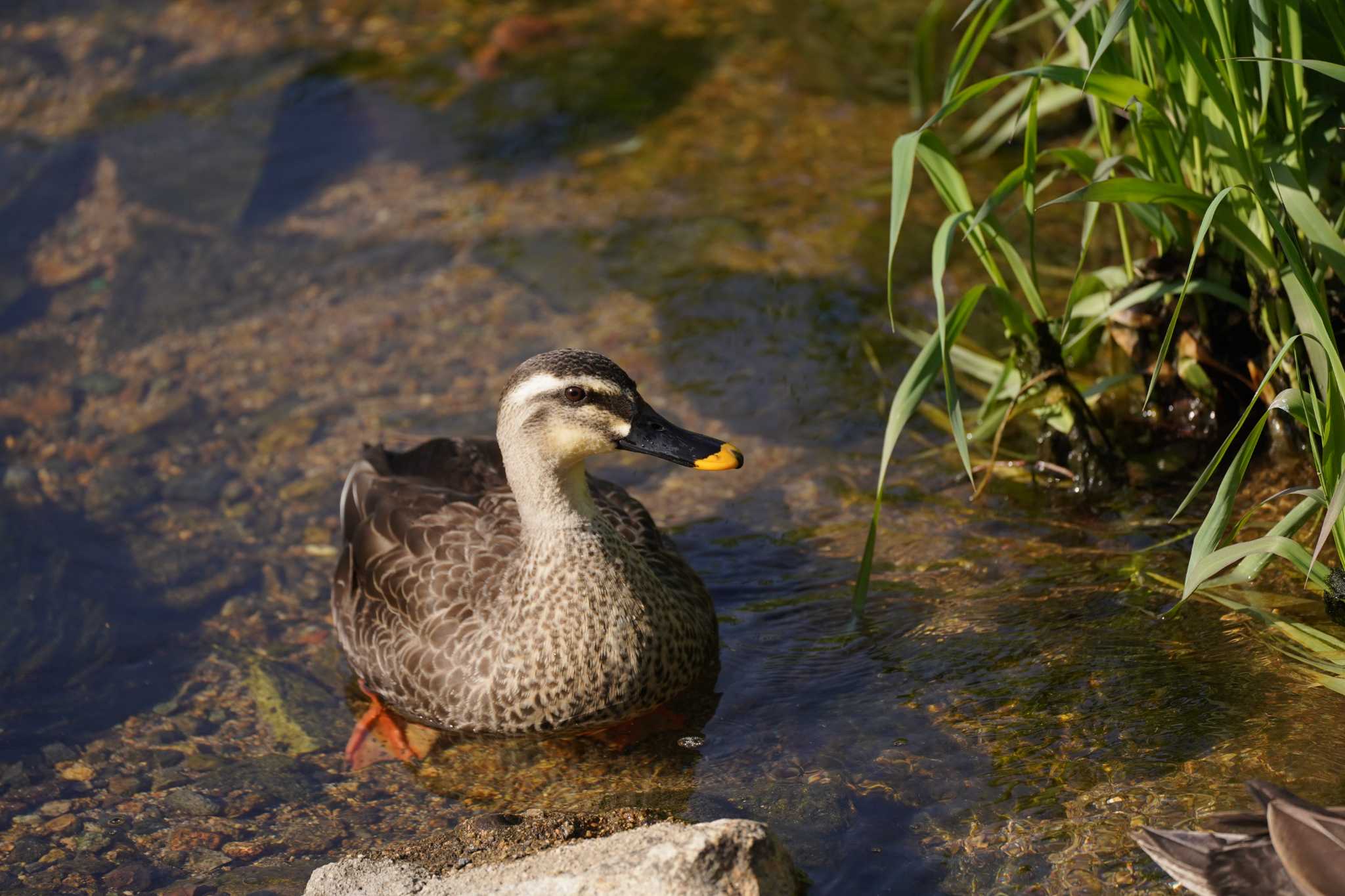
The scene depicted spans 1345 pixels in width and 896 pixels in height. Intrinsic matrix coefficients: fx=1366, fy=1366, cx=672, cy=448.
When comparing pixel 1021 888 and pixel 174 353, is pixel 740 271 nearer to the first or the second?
pixel 174 353

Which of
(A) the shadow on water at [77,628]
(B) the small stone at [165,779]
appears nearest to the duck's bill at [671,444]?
(B) the small stone at [165,779]

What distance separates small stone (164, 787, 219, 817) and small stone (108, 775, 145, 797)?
5.5 inches

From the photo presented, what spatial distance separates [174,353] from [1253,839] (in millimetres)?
6005

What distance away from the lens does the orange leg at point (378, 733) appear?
16.1 feet

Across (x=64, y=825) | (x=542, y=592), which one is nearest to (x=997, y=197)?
(x=542, y=592)

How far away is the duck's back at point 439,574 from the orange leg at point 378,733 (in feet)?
0.24

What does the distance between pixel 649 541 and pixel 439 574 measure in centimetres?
79

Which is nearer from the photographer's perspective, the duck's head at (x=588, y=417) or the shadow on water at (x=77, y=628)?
the duck's head at (x=588, y=417)

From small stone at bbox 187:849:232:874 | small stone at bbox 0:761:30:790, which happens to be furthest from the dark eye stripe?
small stone at bbox 0:761:30:790

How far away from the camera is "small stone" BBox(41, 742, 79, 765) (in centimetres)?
498

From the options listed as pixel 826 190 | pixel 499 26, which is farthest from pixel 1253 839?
pixel 499 26

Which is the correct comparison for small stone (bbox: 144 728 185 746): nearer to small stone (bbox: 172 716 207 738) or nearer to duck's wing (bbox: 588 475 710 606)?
small stone (bbox: 172 716 207 738)

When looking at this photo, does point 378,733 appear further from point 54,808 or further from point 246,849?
point 54,808

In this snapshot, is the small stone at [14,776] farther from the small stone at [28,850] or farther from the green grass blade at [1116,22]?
the green grass blade at [1116,22]
